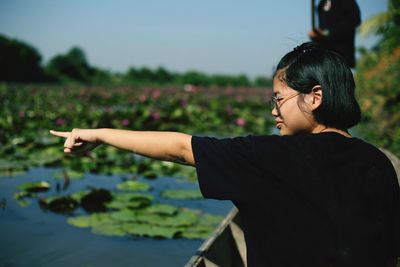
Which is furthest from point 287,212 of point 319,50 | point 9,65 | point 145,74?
point 145,74

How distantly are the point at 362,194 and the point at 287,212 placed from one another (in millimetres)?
185

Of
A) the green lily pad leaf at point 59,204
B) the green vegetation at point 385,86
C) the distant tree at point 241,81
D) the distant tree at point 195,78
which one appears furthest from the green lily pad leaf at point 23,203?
the distant tree at point 241,81

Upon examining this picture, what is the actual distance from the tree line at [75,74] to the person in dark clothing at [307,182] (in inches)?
1041

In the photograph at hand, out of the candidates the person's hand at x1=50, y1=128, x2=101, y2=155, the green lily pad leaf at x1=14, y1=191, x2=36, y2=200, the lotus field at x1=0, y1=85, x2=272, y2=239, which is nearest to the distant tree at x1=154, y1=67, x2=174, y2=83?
the lotus field at x1=0, y1=85, x2=272, y2=239

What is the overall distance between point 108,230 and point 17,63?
1108 inches

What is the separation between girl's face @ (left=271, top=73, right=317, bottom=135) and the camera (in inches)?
41.1

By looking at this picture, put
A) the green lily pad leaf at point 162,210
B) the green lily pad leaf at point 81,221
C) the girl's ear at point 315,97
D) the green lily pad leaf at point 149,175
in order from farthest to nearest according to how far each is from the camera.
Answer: the green lily pad leaf at point 149,175 → the green lily pad leaf at point 162,210 → the green lily pad leaf at point 81,221 → the girl's ear at point 315,97

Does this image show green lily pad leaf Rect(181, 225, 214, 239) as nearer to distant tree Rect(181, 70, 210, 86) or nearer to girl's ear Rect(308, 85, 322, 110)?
girl's ear Rect(308, 85, 322, 110)

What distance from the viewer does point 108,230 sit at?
2.66 metres

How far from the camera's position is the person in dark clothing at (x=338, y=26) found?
3.25 m

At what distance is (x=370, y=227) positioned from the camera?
96cm

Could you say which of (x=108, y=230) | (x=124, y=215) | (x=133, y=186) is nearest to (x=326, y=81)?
(x=108, y=230)

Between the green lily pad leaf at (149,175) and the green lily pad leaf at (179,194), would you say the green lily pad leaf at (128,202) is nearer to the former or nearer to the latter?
the green lily pad leaf at (179,194)

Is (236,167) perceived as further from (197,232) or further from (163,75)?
(163,75)
